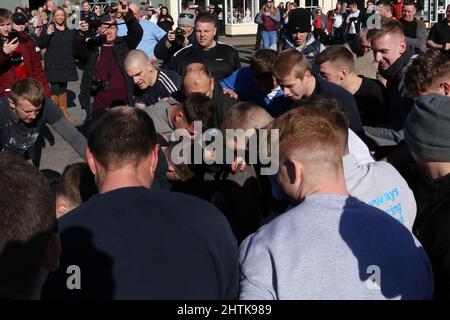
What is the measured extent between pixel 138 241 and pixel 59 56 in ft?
27.9

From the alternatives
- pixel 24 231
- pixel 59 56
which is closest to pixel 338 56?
pixel 24 231

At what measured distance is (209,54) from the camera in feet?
20.7

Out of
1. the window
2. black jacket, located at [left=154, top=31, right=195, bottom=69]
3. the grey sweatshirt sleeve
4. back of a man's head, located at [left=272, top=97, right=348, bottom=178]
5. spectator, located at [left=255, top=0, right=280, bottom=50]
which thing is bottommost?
the window

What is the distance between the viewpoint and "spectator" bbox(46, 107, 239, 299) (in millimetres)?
1870

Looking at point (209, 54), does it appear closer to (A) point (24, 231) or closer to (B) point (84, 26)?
(B) point (84, 26)

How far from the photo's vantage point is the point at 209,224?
2041 mm

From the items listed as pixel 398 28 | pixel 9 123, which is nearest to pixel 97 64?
pixel 9 123

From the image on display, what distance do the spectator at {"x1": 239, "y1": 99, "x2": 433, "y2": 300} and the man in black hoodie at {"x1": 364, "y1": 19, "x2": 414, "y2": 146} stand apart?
2.24m

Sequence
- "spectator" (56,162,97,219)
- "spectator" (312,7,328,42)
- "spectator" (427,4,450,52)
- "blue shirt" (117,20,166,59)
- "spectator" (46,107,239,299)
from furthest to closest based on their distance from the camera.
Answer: "spectator" (312,7,328,42) < "spectator" (427,4,450,52) < "blue shirt" (117,20,166,59) < "spectator" (56,162,97,219) < "spectator" (46,107,239,299)

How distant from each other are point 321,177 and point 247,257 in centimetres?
38

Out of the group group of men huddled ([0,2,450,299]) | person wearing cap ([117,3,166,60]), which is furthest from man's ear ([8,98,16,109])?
person wearing cap ([117,3,166,60])

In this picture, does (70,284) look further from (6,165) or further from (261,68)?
(261,68)

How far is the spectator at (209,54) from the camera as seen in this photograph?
627 centimetres

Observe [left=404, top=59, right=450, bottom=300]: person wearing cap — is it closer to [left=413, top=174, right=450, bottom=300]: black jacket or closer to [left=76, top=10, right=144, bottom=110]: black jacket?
[left=413, top=174, right=450, bottom=300]: black jacket
